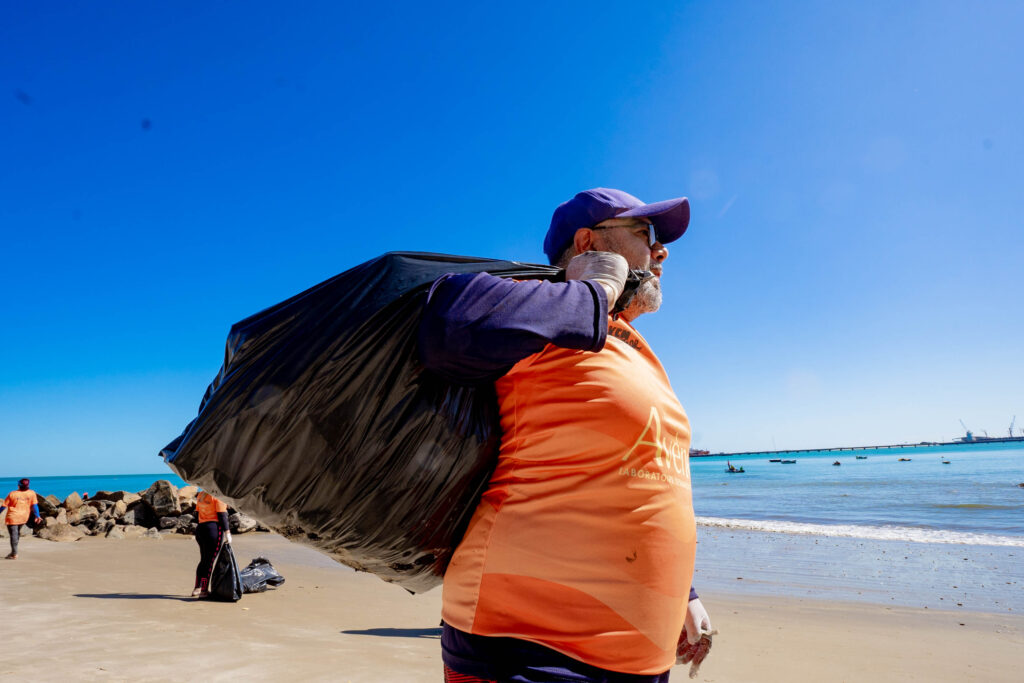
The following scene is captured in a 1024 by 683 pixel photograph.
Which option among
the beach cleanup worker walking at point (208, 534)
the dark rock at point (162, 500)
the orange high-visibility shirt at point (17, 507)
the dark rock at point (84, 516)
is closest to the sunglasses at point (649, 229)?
the beach cleanup worker walking at point (208, 534)

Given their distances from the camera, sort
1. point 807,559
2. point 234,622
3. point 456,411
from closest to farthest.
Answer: point 456,411 < point 234,622 < point 807,559

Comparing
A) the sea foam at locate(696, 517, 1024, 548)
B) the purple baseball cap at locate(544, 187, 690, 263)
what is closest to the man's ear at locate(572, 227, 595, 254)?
the purple baseball cap at locate(544, 187, 690, 263)

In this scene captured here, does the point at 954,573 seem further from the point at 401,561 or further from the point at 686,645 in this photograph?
the point at 401,561

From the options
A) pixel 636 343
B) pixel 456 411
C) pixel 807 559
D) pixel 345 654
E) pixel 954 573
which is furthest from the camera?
pixel 807 559

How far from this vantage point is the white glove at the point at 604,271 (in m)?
1.14

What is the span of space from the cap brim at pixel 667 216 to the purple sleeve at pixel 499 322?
40cm

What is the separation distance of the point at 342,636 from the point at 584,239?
528 centimetres

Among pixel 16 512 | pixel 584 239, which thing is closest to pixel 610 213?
pixel 584 239

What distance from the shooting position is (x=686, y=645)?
1406 mm

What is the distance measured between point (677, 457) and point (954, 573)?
10911 mm

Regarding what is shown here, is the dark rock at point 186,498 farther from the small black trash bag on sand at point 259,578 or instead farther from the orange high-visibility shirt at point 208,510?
the orange high-visibility shirt at point 208,510

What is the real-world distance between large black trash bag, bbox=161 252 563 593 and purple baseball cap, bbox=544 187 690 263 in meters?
0.38

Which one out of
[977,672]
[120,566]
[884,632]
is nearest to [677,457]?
[977,672]

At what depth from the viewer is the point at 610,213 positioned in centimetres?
138
